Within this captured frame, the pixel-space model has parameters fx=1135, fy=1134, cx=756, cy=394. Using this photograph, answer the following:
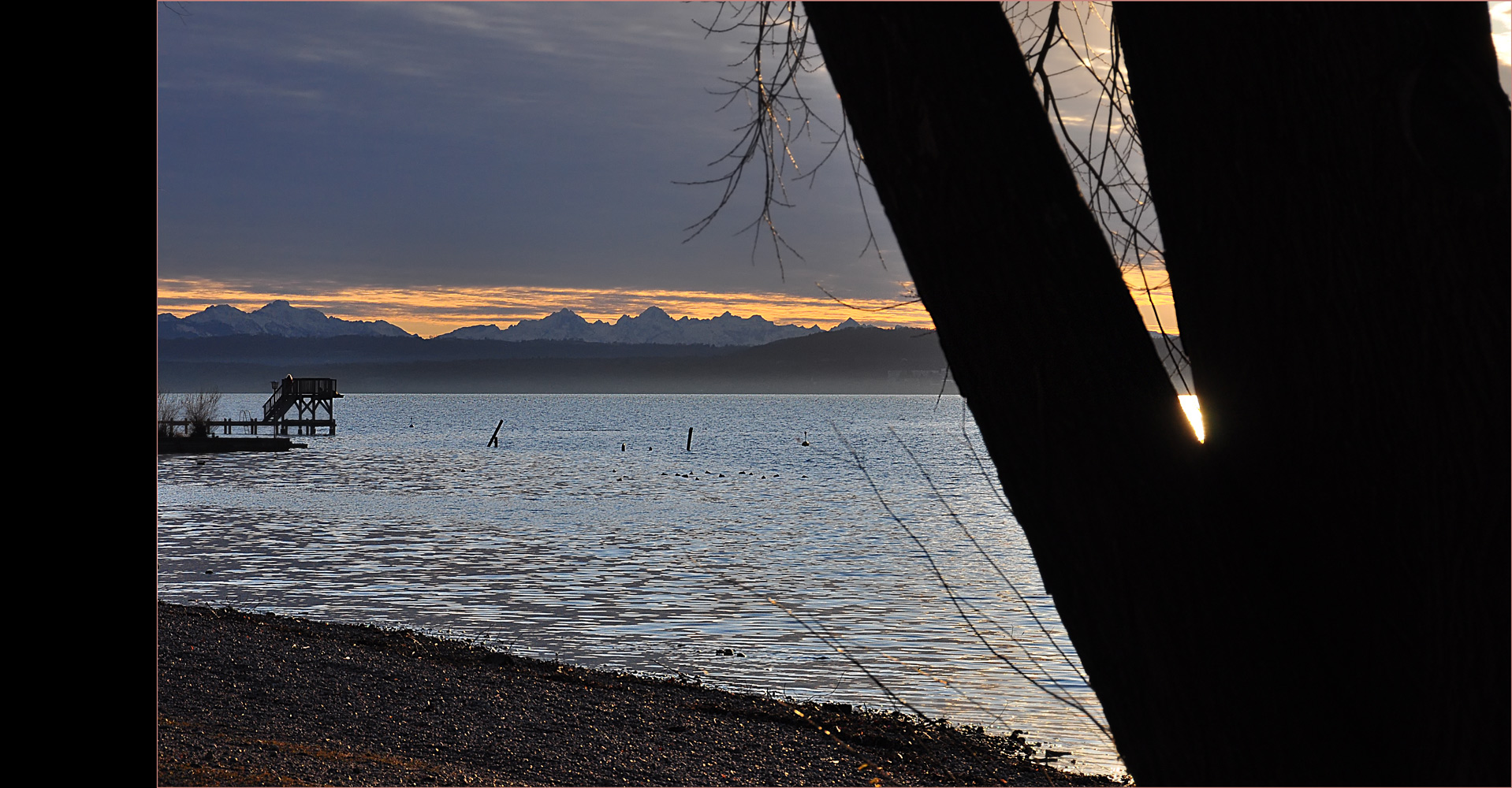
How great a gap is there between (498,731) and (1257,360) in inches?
400

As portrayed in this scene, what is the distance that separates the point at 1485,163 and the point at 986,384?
0.86 meters

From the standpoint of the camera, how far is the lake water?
586 inches

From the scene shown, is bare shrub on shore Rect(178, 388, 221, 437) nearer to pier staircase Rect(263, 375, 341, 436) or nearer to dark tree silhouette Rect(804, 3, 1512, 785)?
pier staircase Rect(263, 375, 341, 436)

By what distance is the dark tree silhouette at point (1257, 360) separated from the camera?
182 cm

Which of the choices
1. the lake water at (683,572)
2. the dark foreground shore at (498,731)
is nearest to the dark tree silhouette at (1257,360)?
the lake water at (683,572)

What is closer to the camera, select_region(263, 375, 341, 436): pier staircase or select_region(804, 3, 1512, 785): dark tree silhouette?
select_region(804, 3, 1512, 785): dark tree silhouette

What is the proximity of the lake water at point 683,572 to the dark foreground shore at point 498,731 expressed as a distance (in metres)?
1.13

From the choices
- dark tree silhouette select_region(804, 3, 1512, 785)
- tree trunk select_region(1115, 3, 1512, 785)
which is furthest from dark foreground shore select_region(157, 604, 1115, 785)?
tree trunk select_region(1115, 3, 1512, 785)

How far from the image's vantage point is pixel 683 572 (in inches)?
1080

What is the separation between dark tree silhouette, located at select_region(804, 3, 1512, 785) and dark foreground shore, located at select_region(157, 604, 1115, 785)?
24.3ft

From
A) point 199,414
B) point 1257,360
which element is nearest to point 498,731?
→ point 1257,360

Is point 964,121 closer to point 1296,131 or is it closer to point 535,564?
point 1296,131
